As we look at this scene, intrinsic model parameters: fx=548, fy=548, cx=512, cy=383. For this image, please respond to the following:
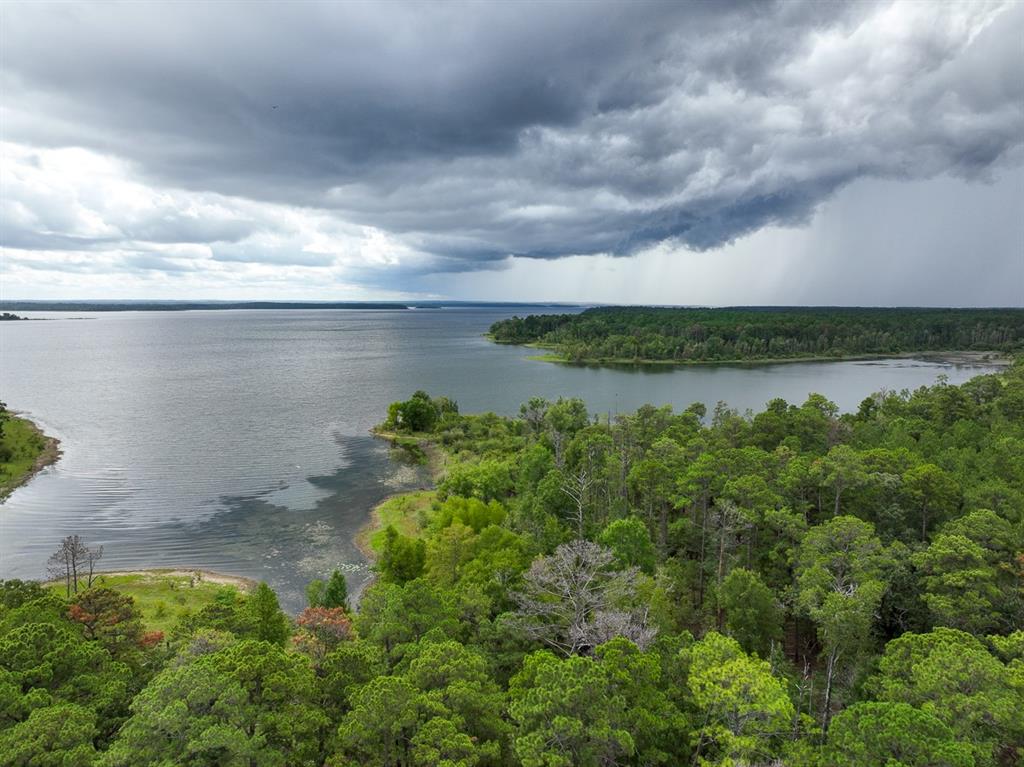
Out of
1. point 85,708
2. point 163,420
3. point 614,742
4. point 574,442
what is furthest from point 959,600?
point 163,420

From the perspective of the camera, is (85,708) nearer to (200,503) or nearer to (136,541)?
(136,541)

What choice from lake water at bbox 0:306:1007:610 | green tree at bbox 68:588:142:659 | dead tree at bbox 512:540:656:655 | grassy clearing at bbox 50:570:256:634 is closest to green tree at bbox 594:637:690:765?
dead tree at bbox 512:540:656:655

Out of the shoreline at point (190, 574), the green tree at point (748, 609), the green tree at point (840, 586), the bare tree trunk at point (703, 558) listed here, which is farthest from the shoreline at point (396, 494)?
the green tree at point (840, 586)

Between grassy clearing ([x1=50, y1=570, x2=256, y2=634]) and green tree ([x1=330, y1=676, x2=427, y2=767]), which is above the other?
green tree ([x1=330, y1=676, x2=427, y2=767])

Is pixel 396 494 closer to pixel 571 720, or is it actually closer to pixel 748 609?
pixel 748 609

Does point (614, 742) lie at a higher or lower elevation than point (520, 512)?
higher

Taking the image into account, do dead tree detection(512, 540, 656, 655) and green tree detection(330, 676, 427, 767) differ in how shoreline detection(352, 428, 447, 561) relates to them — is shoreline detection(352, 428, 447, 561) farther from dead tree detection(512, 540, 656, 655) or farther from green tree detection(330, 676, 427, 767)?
green tree detection(330, 676, 427, 767)

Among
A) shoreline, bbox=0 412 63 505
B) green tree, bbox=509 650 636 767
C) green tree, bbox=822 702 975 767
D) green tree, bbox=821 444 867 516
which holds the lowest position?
shoreline, bbox=0 412 63 505
